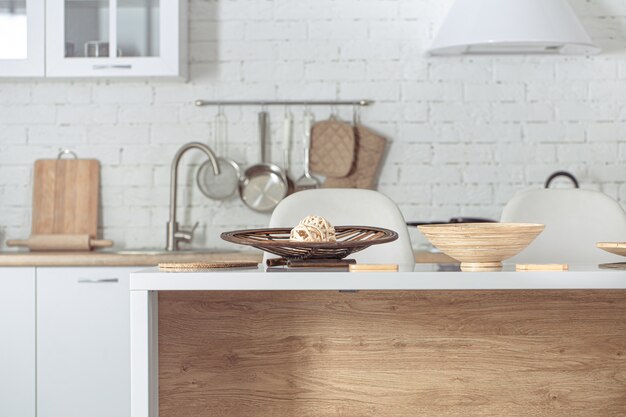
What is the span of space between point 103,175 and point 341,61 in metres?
1.12

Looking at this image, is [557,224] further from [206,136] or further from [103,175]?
[103,175]

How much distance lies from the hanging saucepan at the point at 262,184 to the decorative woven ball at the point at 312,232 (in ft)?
6.72

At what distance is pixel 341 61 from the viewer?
3900mm

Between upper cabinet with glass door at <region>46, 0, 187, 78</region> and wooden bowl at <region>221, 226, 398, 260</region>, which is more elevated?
upper cabinet with glass door at <region>46, 0, 187, 78</region>

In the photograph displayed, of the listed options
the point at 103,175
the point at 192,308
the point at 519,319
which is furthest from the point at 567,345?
the point at 103,175

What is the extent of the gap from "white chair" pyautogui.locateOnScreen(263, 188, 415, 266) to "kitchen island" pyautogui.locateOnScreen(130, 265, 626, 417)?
0.68 m

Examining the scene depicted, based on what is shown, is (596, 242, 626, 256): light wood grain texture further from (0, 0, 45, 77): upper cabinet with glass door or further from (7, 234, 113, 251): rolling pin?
(0, 0, 45, 77): upper cabinet with glass door

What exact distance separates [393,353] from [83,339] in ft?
5.93

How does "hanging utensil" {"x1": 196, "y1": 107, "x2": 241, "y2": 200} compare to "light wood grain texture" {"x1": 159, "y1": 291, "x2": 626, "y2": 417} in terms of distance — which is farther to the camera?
"hanging utensil" {"x1": 196, "y1": 107, "x2": 241, "y2": 200}

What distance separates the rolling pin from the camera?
368 centimetres

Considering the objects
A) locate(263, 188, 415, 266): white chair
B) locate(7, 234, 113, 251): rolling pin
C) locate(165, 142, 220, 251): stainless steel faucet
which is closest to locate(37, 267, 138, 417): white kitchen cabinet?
locate(7, 234, 113, 251): rolling pin

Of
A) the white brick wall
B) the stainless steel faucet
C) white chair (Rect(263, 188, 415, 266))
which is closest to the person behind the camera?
white chair (Rect(263, 188, 415, 266))

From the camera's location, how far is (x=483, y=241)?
5.57 feet

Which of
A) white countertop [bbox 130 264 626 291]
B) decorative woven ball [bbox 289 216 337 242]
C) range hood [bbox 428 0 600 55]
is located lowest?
white countertop [bbox 130 264 626 291]
